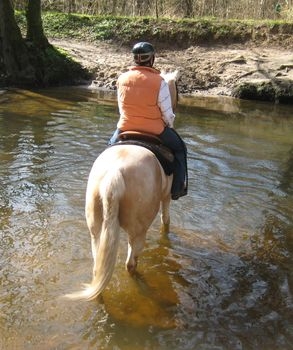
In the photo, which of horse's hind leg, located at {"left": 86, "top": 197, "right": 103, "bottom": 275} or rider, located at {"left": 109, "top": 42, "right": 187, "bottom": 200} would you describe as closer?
horse's hind leg, located at {"left": 86, "top": 197, "right": 103, "bottom": 275}

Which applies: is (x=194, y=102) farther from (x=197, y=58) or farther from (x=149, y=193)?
(x=149, y=193)

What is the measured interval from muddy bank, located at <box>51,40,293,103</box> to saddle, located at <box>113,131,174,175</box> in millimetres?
11364

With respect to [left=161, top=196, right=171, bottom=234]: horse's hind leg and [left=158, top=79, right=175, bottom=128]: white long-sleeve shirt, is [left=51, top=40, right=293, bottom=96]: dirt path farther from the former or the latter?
[left=158, top=79, right=175, bottom=128]: white long-sleeve shirt

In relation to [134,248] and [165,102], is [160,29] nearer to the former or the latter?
[165,102]

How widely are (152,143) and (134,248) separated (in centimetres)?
112

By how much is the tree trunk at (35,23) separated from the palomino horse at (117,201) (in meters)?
13.1

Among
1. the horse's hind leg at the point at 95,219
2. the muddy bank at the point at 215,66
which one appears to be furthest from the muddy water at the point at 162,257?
the muddy bank at the point at 215,66

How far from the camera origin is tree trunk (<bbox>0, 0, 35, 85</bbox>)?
48.9 feet

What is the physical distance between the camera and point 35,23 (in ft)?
53.2

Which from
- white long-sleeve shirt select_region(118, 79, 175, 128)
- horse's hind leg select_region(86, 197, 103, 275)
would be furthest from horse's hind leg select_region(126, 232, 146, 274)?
white long-sleeve shirt select_region(118, 79, 175, 128)

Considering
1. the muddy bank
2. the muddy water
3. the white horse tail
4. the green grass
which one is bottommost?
the muddy bank

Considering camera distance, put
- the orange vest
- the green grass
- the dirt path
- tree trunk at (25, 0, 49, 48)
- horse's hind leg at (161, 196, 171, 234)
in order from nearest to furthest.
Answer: the orange vest
horse's hind leg at (161, 196, 171, 234)
tree trunk at (25, 0, 49, 48)
the dirt path
the green grass

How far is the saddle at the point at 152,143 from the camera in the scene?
15.7ft

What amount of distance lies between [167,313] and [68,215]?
2.50 m
